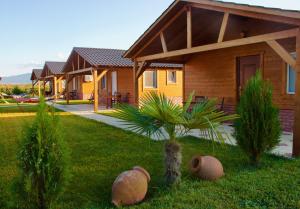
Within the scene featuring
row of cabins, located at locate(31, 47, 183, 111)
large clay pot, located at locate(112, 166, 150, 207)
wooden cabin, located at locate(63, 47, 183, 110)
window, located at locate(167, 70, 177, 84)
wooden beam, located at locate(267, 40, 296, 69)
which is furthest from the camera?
window, located at locate(167, 70, 177, 84)

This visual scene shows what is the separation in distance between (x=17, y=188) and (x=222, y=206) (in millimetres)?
2300

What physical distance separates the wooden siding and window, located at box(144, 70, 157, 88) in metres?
6.59

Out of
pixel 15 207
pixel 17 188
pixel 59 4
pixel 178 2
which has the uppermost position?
pixel 59 4

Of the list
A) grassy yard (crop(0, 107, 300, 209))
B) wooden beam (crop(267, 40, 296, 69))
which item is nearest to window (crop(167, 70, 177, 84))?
grassy yard (crop(0, 107, 300, 209))

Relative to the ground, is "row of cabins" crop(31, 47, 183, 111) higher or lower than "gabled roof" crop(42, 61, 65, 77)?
lower

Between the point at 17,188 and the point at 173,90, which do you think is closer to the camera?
the point at 17,188

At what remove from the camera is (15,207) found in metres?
3.68

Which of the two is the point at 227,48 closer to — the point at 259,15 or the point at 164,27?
the point at 164,27

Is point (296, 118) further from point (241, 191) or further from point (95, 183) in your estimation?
point (95, 183)

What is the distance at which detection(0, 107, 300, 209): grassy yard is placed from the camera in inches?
148

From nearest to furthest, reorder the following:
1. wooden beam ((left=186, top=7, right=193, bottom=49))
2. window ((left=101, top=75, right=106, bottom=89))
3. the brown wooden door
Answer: wooden beam ((left=186, top=7, right=193, bottom=49)) < the brown wooden door < window ((left=101, top=75, right=106, bottom=89))

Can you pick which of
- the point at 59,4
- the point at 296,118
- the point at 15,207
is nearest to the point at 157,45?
the point at 296,118

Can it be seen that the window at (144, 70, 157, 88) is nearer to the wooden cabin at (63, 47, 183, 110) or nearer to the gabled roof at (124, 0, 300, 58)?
the wooden cabin at (63, 47, 183, 110)

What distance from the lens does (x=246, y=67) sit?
10.6 m
